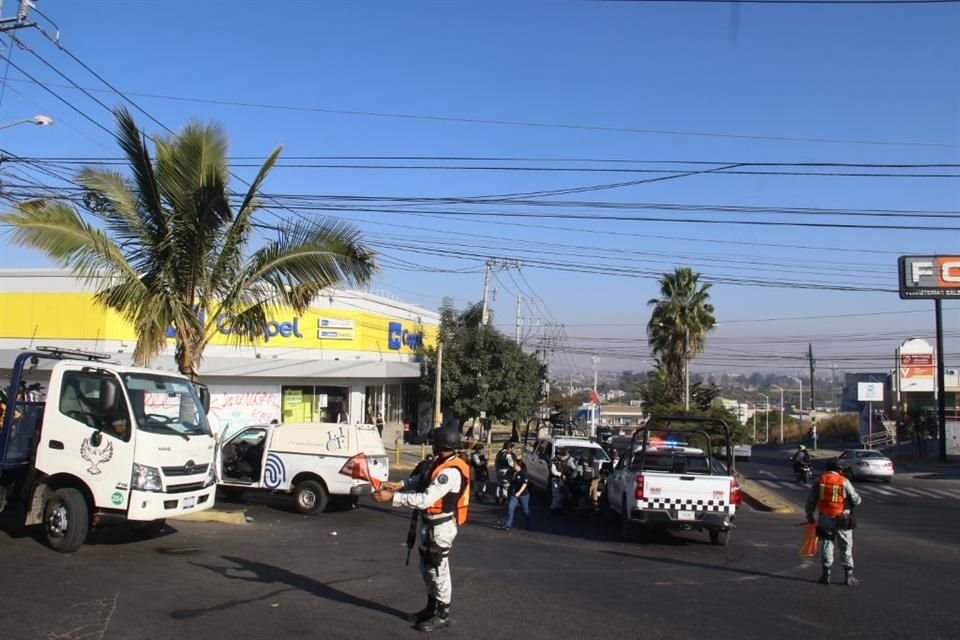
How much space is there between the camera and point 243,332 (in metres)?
15.4

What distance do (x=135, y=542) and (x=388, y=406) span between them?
30.7 m

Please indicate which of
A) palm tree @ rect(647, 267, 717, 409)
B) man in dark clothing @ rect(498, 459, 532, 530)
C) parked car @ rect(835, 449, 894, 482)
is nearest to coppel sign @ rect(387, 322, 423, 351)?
palm tree @ rect(647, 267, 717, 409)

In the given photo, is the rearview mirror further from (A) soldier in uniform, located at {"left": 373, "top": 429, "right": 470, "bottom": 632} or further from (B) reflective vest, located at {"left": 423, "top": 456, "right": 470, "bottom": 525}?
(B) reflective vest, located at {"left": 423, "top": 456, "right": 470, "bottom": 525}

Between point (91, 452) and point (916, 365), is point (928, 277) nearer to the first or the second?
point (916, 365)

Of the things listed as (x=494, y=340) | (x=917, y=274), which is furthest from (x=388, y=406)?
(x=917, y=274)

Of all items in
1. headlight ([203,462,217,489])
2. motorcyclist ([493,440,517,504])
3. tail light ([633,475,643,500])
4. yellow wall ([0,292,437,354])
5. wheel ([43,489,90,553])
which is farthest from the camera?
yellow wall ([0,292,437,354])

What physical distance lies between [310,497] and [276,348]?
1886 centimetres

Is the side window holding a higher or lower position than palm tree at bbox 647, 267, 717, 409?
lower

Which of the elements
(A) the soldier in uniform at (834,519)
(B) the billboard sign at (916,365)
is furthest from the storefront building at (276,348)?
(B) the billboard sign at (916,365)

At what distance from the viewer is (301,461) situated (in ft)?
52.4

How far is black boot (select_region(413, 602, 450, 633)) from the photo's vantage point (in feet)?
23.3

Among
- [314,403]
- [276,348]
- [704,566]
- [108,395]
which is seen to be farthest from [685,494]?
[314,403]

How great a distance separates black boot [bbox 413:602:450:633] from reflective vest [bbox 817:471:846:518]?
217 inches

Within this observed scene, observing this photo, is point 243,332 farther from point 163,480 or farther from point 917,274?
point 917,274
